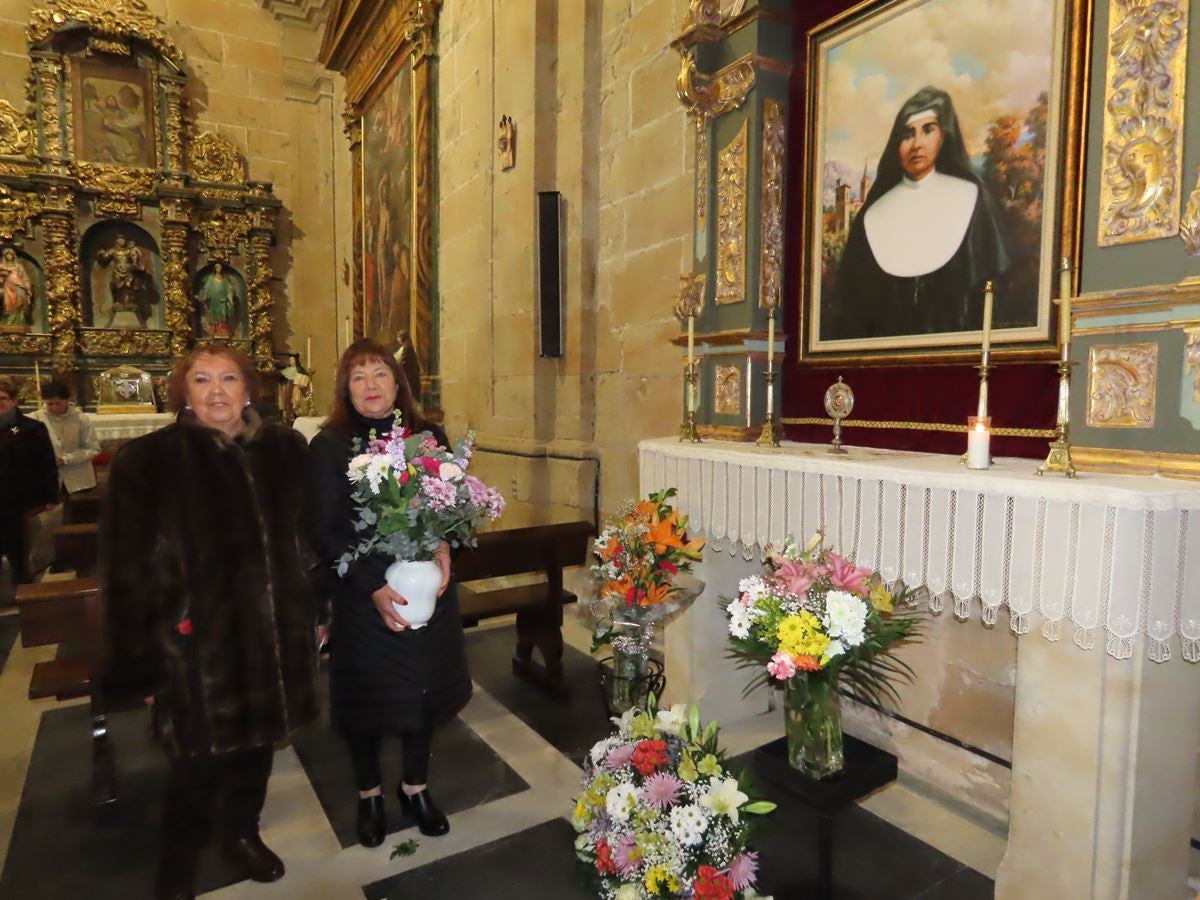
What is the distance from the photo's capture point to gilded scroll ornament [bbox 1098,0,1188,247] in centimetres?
220

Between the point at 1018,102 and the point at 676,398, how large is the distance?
8.08 ft

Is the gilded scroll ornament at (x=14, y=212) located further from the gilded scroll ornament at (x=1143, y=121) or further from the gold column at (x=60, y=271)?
the gilded scroll ornament at (x=1143, y=121)

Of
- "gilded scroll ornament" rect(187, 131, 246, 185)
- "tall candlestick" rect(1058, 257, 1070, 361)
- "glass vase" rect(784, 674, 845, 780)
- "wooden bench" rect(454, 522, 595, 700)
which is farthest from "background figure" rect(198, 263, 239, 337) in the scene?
"tall candlestick" rect(1058, 257, 1070, 361)

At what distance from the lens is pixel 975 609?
3.16 meters

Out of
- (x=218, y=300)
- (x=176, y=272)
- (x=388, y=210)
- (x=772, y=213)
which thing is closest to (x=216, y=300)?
(x=218, y=300)

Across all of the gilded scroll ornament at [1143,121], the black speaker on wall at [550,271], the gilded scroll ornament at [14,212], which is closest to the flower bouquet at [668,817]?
the gilded scroll ornament at [1143,121]

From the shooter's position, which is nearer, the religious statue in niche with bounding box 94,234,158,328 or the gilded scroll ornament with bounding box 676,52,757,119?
the gilded scroll ornament with bounding box 676,52,757,119

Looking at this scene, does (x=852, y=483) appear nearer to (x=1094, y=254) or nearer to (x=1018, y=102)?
(x=1094, y=254)

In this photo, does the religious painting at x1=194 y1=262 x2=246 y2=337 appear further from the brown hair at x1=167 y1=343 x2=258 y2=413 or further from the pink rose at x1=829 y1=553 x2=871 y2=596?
the pink rose at x1=829 y1=553 x2=871 y2=596

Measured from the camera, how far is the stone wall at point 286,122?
1116 centimetres

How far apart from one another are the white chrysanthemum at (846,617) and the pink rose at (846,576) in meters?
0.12

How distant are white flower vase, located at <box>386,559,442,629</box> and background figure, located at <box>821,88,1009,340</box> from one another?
2.29m

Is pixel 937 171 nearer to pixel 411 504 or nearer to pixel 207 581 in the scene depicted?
pixel 411 504

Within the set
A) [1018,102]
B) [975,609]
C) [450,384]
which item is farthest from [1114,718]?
[450,384]
